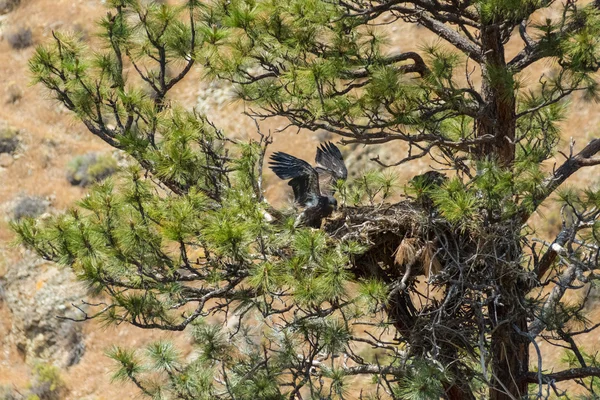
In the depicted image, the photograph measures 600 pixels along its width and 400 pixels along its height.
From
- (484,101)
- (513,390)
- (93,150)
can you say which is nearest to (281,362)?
(513,390)

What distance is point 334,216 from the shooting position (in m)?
5.76

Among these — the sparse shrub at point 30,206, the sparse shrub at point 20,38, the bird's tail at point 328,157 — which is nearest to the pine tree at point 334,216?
the bird's tail at point 328,157

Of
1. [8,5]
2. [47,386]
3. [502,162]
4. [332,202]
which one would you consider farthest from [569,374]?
[8,5]

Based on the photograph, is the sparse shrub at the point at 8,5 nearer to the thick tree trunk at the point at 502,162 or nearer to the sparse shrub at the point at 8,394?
the sparse shrub at the point at 8,394

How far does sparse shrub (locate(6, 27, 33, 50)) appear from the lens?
873 inches

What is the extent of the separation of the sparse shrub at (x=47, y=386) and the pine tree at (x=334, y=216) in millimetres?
9835

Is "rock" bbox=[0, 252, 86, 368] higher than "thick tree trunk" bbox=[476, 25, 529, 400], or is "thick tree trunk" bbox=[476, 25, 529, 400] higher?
"rock" bbox=[0, 252, 86, 368]

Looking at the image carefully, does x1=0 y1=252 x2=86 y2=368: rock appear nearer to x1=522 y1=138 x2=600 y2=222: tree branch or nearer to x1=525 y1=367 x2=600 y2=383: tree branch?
x1=525 y1=367 x2=600 y2=383: tree branch

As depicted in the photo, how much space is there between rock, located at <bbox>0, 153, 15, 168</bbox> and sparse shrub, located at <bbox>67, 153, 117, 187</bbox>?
4.77 feet

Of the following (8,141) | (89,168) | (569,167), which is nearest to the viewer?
(569,167)

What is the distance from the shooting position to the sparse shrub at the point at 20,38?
22.2m

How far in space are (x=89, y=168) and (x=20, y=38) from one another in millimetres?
6159

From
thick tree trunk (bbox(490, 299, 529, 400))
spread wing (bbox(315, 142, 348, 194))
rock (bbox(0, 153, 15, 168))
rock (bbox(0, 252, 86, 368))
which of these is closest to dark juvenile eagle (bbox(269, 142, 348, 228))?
spread wing (bbox(315, 142, 348, 194))

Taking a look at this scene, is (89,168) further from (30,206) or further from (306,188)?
(306,188)
